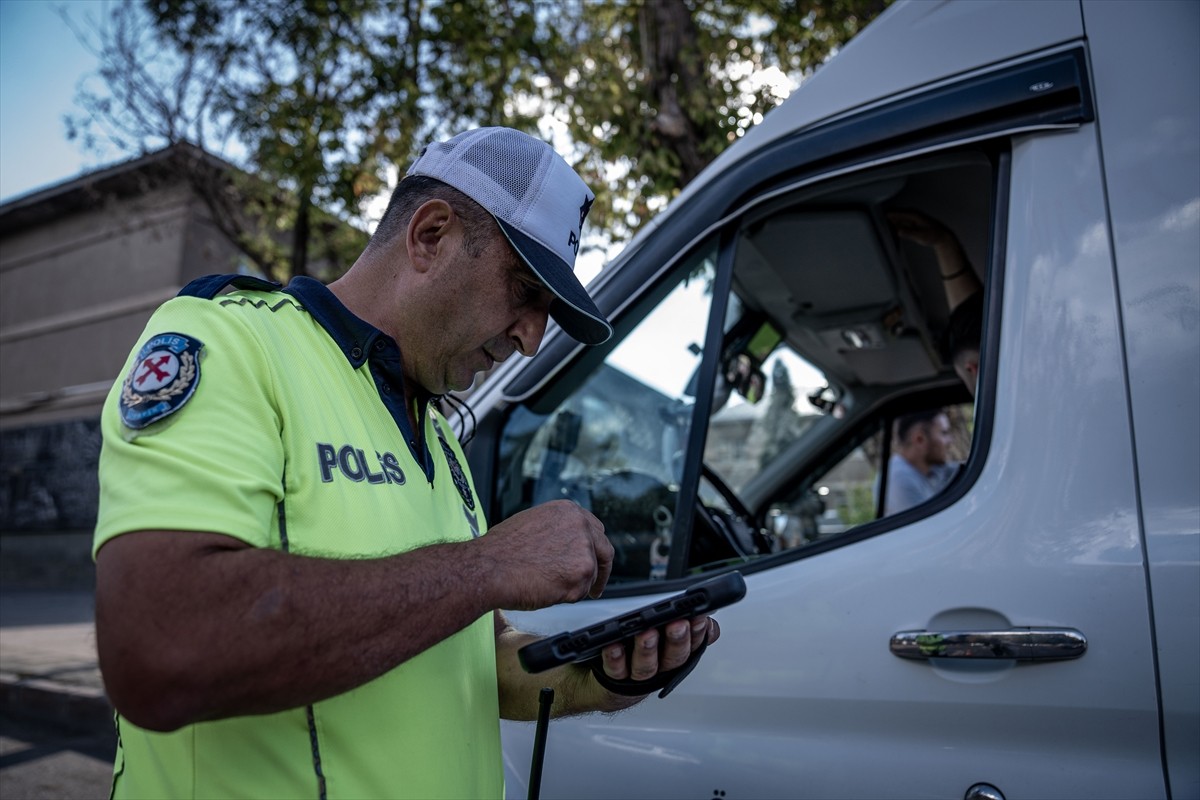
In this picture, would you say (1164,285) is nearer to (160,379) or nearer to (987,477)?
(987,477)

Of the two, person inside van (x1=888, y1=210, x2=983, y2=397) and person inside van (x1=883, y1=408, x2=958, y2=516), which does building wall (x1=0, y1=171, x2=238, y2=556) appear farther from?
person inside van (x1=888, y1=210, x2=983, y2=397)

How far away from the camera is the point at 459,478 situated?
1.56 meters

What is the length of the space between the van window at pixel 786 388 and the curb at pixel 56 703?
180 inches

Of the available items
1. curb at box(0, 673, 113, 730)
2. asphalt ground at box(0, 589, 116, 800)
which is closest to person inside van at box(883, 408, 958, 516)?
asphalt ground at box(0, 589, 116, 800)

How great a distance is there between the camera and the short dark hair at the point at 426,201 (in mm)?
1377

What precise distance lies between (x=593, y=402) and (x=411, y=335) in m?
0.94

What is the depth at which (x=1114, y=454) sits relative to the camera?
1.53 meters

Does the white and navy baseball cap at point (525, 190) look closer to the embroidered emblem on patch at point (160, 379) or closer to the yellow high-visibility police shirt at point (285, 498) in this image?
the yellow high-visibility police shirt at point (285, 498)

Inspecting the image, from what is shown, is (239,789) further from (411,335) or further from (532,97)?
(532,97)

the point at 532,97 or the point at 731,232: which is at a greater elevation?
the point at 532,97

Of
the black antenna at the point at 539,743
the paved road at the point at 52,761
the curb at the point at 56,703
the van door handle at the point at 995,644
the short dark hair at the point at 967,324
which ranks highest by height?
the short dark hair at the point at 967,324

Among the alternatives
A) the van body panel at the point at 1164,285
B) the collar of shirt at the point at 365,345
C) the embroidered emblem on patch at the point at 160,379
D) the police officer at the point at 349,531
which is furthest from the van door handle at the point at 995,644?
the embroidered emblem on patch at the point at 160,379

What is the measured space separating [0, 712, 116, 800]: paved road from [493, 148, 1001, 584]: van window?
330 cm

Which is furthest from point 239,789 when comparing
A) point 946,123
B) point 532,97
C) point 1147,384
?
point 532,97
